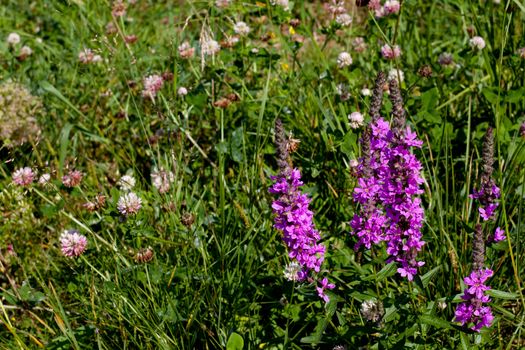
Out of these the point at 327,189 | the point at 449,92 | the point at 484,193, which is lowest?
the point at 327,189

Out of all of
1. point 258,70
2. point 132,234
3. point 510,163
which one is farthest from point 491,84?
point 132,234

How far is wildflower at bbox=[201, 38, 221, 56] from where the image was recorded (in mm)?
2578

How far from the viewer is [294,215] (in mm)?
1652

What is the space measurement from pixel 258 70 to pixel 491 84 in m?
1.26

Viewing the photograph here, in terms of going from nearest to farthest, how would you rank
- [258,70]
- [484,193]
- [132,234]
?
[484,193] → [132,234] → [258,70]

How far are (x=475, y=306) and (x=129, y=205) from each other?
1233 millimetres

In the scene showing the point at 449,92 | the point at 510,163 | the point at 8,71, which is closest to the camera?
the point at 510,163

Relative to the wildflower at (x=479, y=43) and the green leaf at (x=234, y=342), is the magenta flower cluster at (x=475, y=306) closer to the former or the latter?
the green leaf at (x=234, y=342)

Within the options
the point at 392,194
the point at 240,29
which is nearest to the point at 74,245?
the point at 392,194

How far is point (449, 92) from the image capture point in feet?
9.61

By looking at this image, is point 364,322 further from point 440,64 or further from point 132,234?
point 440,64

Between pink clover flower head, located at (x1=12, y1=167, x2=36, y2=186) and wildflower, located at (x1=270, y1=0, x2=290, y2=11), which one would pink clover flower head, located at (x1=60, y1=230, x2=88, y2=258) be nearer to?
pink clover flower head, located at (x1=12, y1=167, x2=36, y2=186)

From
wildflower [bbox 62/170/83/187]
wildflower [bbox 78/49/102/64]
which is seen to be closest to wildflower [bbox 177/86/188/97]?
wildflower [bbox 78/49/102/64]

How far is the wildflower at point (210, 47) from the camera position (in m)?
2.58
